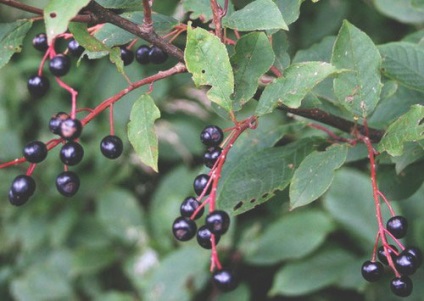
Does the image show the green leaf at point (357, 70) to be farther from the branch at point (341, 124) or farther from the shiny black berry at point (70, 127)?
the shiny black berry at point (70, 127)

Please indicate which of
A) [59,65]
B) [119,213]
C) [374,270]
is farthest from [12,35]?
[119,213]

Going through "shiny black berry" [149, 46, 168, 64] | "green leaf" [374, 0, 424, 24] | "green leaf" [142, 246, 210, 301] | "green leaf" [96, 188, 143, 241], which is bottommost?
"green leaf" [96, 188, 143, 241]

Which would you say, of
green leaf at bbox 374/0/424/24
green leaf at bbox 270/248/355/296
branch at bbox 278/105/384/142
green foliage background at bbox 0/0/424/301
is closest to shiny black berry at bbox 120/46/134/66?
branch at bbox 278/105/384/142

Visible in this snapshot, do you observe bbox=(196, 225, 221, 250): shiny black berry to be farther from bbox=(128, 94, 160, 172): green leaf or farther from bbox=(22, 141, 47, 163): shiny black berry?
bbox=(22, 141, 47, 163): shiny black berry

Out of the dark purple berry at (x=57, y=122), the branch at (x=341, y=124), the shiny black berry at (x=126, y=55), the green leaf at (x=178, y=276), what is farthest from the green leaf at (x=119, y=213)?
the dark purple berry at (x=57, y=122)

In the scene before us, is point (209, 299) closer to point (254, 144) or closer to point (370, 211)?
point (370, 211)

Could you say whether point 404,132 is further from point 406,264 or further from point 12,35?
point 12,35
